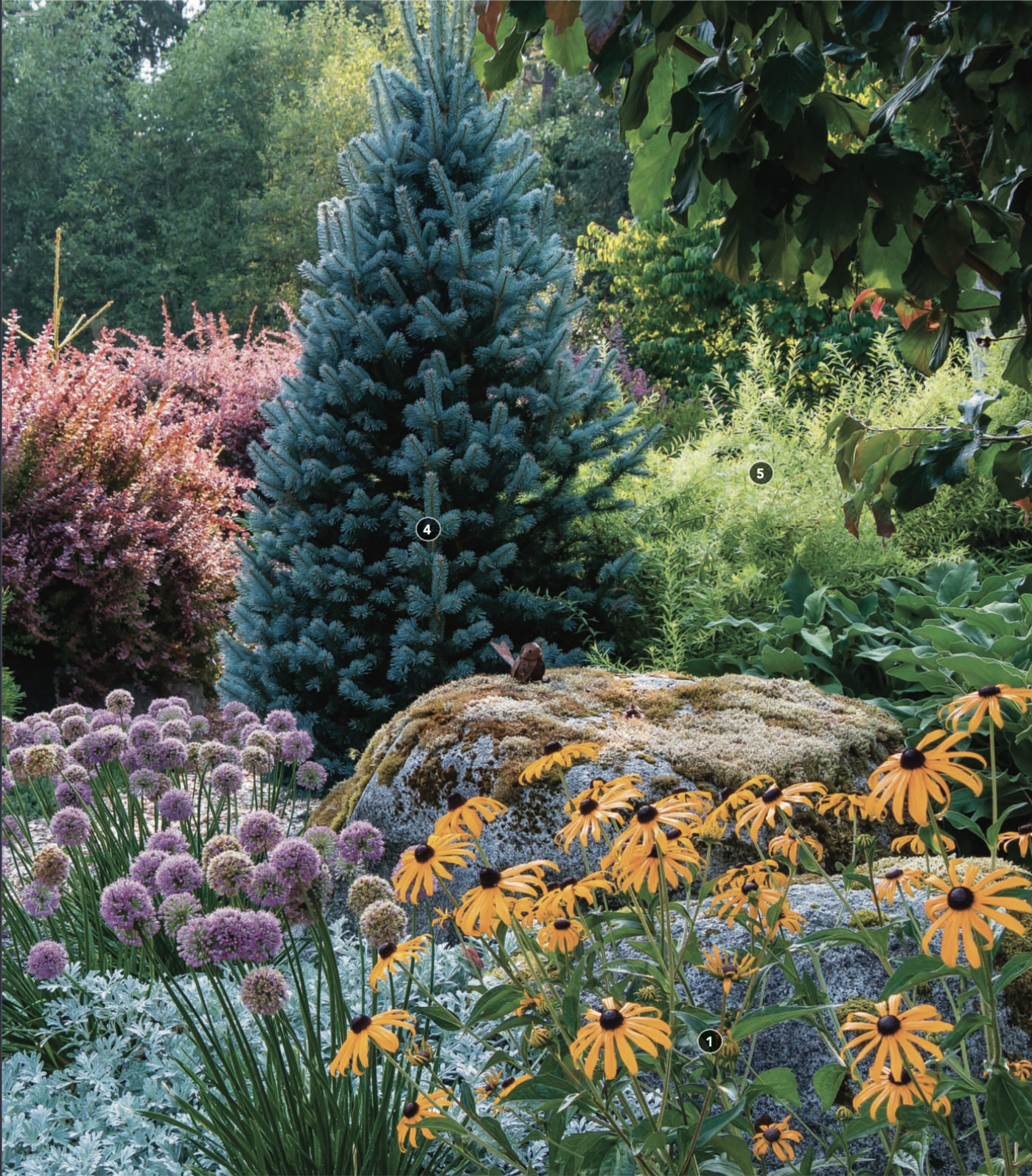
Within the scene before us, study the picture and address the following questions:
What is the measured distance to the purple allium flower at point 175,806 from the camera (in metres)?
2.19

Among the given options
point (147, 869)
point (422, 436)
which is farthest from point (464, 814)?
point (422, 436)

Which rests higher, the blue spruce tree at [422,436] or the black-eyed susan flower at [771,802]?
the blue spruce tree at [422,436]

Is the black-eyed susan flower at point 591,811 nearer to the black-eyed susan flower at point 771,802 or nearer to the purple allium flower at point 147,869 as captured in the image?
the black-eyed susan flower at point 771,802

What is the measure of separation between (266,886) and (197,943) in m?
0.12

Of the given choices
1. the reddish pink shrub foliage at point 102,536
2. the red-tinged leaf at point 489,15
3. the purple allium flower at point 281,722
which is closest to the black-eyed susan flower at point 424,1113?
the red-tinged leaf at point 489,15

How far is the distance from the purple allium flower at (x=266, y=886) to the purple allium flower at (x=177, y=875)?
0.21 meters

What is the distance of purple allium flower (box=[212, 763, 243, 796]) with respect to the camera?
219cm

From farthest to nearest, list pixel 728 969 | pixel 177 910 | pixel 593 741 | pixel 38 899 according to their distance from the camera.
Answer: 1. pixel 593 741
2. pixel 38 899
3. pixel 177 910
4. pixel 728 969

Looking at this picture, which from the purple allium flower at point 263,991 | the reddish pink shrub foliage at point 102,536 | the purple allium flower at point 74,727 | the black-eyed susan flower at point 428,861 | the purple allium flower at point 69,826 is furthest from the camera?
the reddish pink shrub foliage at point 102,536

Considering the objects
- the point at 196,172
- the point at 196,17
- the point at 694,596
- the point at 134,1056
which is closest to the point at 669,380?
the point at 694,596

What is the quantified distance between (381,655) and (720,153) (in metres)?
3.22

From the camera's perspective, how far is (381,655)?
427cm

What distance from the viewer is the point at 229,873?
154cm

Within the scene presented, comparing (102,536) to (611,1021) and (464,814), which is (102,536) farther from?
(611,1021)
